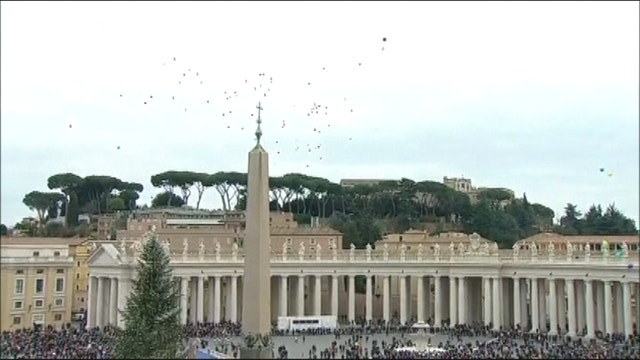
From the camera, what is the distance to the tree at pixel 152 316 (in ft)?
102

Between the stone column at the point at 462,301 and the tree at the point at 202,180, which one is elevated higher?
the tree at the point at 202,180

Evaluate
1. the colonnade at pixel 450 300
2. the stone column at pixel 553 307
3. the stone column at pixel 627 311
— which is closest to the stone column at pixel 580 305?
the colonnade at pixel 450 300

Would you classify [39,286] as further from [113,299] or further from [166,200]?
[166,200]

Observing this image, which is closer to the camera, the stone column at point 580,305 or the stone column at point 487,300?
the stone column at point 580,305

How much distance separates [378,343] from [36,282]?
885 inches

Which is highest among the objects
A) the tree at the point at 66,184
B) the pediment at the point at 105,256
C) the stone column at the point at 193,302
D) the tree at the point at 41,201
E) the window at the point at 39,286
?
the tree at the point at 66,184

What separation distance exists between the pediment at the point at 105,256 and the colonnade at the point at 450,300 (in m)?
1.09

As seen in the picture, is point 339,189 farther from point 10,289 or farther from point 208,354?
point 208,354

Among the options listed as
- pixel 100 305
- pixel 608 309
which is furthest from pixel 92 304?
pixel 608 309

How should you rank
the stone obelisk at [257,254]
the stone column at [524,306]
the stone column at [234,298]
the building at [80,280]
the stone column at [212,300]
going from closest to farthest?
the stone obelisk at [257,254], the stone column at [524,306], the stone column at [234,298], the stone column at [212,300], the building at [80,280]

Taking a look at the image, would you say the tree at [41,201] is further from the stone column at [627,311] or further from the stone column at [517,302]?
the stone column at [627,311]

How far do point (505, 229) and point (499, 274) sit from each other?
3826cm

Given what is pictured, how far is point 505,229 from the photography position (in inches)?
3605

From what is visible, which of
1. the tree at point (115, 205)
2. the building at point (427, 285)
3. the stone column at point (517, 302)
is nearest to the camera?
the building at point (427, 285)
